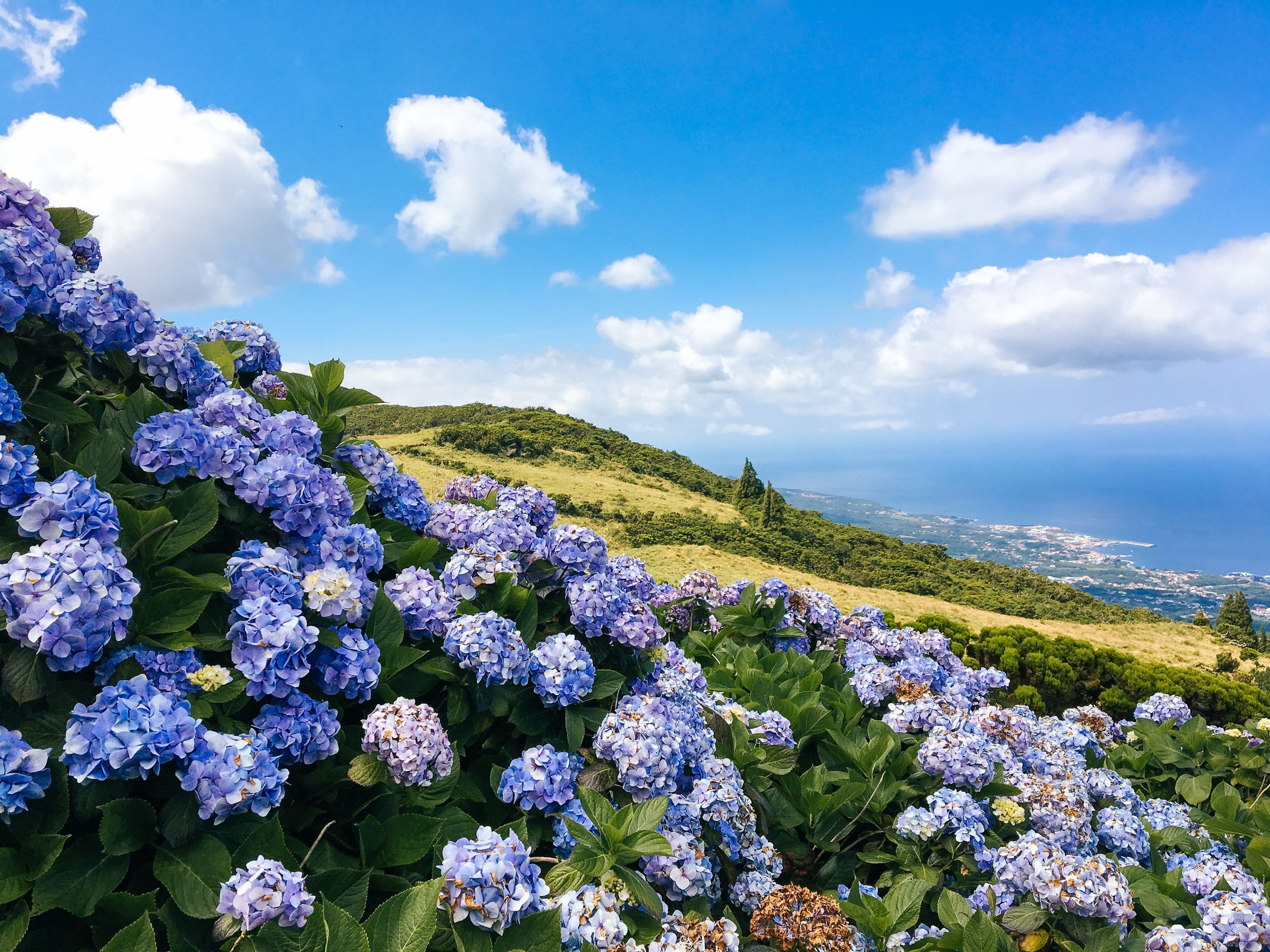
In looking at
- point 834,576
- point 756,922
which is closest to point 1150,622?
point 834,576

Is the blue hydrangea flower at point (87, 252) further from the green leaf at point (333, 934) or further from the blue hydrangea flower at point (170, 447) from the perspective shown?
the green leaf at point (333, 934)

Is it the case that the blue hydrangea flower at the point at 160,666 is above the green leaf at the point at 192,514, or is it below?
below

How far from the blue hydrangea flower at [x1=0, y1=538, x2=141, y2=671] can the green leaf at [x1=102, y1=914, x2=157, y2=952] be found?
2.32 feet

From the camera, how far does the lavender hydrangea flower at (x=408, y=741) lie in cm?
224

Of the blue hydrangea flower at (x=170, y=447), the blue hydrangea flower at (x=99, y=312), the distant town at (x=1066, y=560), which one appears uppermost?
the blue hydrangea flower at (x=99, y=312)

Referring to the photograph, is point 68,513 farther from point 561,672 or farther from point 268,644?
point 561,672

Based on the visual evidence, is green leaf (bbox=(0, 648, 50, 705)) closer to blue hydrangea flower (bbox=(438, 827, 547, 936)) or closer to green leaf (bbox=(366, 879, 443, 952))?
green leaf (bbox=(366, 879, 443, 952))

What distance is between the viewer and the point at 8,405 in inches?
91.4

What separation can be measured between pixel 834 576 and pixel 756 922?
2575 centimetres

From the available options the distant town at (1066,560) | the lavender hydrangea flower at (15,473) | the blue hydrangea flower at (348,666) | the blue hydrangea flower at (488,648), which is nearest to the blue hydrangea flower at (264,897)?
the blue hydrangea flower at (348,666)

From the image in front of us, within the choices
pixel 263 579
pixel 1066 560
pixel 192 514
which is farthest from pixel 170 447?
pixel 1066 560

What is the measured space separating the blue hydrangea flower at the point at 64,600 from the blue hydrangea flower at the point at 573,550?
185cm

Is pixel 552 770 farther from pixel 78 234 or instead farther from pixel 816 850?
pixel 78 234

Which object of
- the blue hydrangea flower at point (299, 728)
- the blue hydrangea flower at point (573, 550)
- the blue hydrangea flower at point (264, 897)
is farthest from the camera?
the blue hydrangea flower at point (573, 550)
